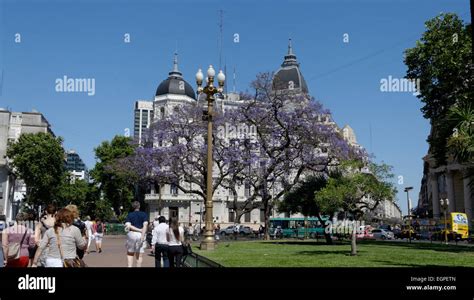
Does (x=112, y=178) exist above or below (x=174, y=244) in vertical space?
above

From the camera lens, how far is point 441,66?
22297 mm

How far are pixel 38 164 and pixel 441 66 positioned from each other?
1580 inches

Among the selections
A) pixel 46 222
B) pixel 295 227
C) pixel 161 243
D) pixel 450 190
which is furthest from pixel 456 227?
pixel 46 222

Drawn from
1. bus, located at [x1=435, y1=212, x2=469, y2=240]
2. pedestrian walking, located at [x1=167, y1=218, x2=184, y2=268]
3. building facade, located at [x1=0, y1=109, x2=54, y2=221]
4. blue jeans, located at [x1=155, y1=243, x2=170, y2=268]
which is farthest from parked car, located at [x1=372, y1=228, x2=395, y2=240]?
pedestrian walking, located at [x1=167, y1=218, x2=184, y2=268]

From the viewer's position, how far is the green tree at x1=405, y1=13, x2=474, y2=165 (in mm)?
21016

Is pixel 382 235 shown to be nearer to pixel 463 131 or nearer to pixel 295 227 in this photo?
pixel 295 227

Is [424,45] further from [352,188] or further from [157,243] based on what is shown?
[157,243]

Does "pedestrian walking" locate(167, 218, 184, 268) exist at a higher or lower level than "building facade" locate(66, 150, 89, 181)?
lower

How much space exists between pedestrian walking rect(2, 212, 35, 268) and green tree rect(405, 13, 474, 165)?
57.8 ft

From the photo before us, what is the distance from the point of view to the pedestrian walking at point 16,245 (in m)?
7.24

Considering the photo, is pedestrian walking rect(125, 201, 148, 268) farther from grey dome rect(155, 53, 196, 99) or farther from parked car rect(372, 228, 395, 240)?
grey dome rect(155, 53, 196, 99)

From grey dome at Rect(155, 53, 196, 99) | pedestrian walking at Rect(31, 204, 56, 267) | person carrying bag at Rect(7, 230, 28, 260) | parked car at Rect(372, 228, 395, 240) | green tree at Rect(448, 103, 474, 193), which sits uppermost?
grey dome at Rect(155, 53, 196, 99)

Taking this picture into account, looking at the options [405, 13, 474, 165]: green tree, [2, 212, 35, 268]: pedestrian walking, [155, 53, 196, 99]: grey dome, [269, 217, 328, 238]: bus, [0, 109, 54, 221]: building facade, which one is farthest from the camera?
[155, 53, 196, 99]: grey dome
